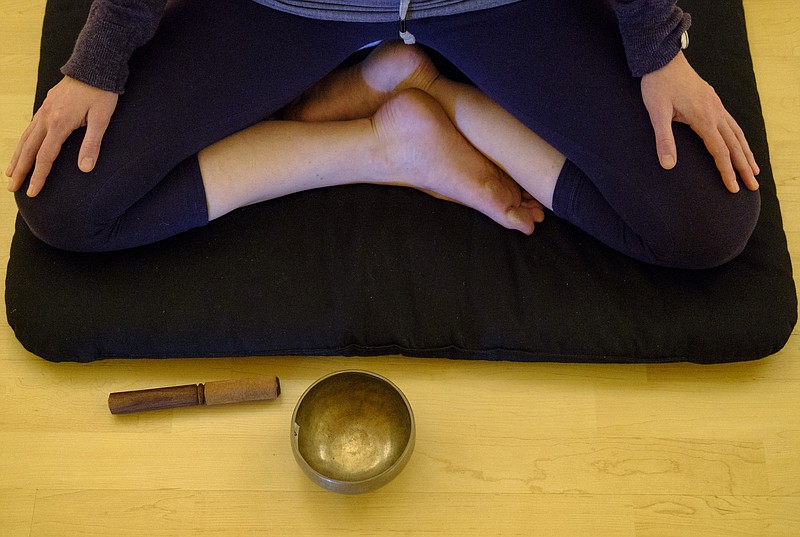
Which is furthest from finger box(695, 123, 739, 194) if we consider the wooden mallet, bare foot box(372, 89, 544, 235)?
the wooden mallet

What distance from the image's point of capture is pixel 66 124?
1059 mm

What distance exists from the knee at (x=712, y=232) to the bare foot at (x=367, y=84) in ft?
1.37

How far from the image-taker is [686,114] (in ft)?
3.53

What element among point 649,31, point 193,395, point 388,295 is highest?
point 649,31

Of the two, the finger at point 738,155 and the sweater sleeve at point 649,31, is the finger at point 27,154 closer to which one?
the sweater sleeve at point 649,31

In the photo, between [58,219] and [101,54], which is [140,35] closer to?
[101,54]

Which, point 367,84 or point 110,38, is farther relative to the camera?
point 367,84

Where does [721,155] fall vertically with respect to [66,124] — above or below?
above

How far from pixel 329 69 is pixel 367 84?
10 centimetres

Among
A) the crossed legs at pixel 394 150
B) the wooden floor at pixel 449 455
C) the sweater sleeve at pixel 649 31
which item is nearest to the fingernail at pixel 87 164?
the crossed legs at pixel 394 150

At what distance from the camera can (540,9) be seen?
109 cm

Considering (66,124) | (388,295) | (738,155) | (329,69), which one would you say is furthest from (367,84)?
(738,155)

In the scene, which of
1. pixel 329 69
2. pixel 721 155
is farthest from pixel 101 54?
pixel 721 155

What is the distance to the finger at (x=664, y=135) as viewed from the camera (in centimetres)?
105
